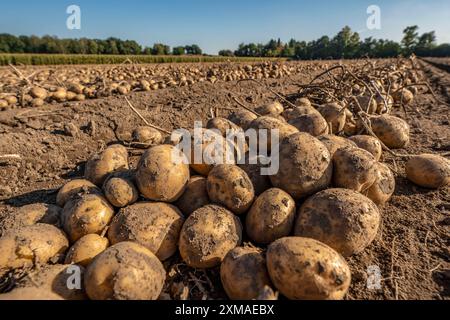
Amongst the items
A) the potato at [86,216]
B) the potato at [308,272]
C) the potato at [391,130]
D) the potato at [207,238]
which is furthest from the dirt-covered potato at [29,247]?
the potato at [391,130]

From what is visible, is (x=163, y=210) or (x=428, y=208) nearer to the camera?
(x=163, y=210)

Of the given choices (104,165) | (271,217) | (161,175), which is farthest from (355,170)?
(104,165)

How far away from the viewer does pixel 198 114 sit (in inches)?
259

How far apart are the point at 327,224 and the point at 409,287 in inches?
29.2

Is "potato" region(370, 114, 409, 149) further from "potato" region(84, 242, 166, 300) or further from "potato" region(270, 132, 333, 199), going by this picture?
"potato" region(84, 242, 166, 300)

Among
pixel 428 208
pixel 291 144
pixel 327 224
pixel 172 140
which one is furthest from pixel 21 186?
pixel 428 208

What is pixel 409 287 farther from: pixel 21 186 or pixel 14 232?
pixel 21 186

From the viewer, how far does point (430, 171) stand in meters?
3.10

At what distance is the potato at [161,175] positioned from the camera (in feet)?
7.52

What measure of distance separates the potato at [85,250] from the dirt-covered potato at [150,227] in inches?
5.0

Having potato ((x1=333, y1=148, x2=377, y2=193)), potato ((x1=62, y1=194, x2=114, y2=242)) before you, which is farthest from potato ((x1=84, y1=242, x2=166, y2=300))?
potato ((x1=333, y1=148, x2=377, y2=193))

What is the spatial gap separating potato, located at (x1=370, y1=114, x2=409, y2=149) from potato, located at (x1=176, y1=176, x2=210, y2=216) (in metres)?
2.94

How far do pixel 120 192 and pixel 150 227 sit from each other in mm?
416

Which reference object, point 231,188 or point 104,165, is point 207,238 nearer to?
point 231,188
